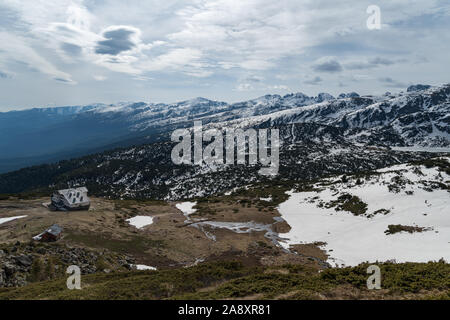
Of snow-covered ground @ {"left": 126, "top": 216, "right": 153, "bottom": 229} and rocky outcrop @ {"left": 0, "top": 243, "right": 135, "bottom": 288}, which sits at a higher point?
rocky outcrop @ {"left": 0, "top": 243, "right": 135, "bottom": 288}

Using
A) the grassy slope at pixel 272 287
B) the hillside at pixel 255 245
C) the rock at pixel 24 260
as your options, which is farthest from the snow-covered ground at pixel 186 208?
the grassy slope at pixel 272 287

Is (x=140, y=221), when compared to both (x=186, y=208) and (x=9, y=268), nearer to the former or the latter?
(x=186, y=208)

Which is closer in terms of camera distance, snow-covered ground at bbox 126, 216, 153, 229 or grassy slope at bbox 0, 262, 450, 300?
grassy slope at bbox 0, 262, 450, 300

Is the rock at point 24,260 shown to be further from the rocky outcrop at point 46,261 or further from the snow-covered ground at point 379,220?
the snow-covered ground at point 379,220

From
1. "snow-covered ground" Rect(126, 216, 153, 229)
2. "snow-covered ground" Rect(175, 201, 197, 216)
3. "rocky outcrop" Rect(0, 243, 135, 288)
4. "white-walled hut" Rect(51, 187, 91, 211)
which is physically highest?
"white-walled hut" Rect(51, 187, 91, 211)

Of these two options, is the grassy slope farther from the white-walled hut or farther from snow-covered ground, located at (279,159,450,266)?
the white-walled hut

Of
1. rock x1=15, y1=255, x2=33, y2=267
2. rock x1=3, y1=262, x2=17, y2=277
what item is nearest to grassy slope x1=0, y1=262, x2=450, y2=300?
rock x1=3, y1=262, x2=17, y2=277
